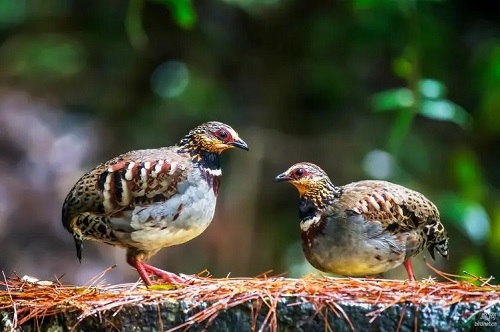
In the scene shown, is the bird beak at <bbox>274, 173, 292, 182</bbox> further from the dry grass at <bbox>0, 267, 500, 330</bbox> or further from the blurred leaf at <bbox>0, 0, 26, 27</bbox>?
the blurred leaf at <bbox>0, 0, 26, 27</bbox>

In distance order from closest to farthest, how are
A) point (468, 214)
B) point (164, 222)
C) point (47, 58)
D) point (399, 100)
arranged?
point (164, 222), point (399, 100), point (468, 214), point (47, 58)

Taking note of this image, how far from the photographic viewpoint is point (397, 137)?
625 centimetres

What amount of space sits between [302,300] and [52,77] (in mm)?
6495

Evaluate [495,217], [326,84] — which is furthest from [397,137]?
[326,84]

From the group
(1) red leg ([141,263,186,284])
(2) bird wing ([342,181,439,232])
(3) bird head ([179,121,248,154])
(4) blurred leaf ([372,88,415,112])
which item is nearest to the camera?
(1) red leg ([141,263,186,284])

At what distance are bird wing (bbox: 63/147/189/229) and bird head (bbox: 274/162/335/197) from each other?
0.55m

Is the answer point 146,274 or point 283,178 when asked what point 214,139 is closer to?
point 283,178

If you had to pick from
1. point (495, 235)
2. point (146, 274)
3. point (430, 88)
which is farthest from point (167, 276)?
point (495, 235)

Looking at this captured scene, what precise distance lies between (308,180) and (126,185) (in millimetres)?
922

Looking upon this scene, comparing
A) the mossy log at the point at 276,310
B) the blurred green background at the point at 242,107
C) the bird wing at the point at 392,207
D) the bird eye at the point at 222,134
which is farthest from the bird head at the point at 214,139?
the blurred green background at the point at 242,107

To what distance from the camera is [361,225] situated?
4.27 m

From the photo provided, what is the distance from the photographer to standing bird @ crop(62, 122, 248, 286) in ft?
13.6

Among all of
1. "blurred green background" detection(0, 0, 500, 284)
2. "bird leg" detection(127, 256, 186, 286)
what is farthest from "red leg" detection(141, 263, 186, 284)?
"blurred green background" detection(0, 0, 500, 284)

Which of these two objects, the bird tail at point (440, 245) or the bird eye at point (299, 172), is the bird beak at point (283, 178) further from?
the bird tail at point (440, 245)
